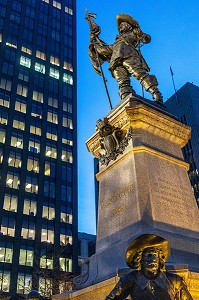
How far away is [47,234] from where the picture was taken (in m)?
60.1

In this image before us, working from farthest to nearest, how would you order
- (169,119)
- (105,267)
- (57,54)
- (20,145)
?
(57,54), (20,145), (169,119), (105,267)

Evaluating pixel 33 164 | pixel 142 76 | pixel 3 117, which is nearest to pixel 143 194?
pixel 142 76

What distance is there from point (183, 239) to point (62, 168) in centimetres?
6218

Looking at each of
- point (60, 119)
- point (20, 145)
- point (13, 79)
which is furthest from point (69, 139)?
point (13, 79)

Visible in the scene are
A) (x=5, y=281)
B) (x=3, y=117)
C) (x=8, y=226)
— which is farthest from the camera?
(x=3, y=117)

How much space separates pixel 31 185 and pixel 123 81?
5458cm

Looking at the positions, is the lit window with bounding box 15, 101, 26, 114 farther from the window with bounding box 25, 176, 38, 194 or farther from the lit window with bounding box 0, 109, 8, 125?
the window with bounding box 25, 176, 38, 194

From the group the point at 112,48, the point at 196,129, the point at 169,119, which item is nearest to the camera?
the point at 169,119

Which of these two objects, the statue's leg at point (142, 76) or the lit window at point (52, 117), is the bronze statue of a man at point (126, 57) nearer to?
the statue's leg at point (142, 76)

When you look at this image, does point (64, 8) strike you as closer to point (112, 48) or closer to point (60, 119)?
point (60, 119)

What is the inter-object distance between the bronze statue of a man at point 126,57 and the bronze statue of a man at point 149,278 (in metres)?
7.09

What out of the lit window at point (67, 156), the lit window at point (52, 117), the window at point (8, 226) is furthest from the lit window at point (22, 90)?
the window at point (8, 226)

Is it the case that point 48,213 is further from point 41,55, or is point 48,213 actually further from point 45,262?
point 41,55

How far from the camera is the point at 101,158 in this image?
407 inches
